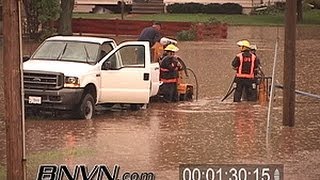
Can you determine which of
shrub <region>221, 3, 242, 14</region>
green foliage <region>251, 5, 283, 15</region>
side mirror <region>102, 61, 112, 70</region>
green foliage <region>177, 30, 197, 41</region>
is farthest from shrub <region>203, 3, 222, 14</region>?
side mirror <region>102, 61, 112, 70</region>

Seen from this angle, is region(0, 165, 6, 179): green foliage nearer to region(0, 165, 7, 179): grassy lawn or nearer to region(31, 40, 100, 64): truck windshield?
region(0, 165, 7, 179): grassy lawn

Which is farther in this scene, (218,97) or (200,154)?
(218,97)

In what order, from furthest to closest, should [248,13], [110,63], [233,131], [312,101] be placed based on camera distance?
[248,13]
[312,101]
[110,63]
[233,131]

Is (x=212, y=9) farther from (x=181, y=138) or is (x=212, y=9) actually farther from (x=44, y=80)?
(x=181, y=138)

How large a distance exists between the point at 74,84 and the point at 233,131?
12.1 ft

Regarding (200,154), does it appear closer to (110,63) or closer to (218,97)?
(110,63)

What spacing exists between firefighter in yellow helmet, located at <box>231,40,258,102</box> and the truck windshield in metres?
3.86

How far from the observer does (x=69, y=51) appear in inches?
774

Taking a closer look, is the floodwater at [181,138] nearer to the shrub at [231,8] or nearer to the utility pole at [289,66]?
the utility pole at [289,66]

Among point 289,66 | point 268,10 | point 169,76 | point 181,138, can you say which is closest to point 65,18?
point 169,76

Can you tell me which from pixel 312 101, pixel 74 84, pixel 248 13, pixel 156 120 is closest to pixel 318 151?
pixel 156 120

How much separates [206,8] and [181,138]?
160 ft

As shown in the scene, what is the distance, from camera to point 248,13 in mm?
64938

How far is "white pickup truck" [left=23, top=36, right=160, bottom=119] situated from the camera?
18156mm
